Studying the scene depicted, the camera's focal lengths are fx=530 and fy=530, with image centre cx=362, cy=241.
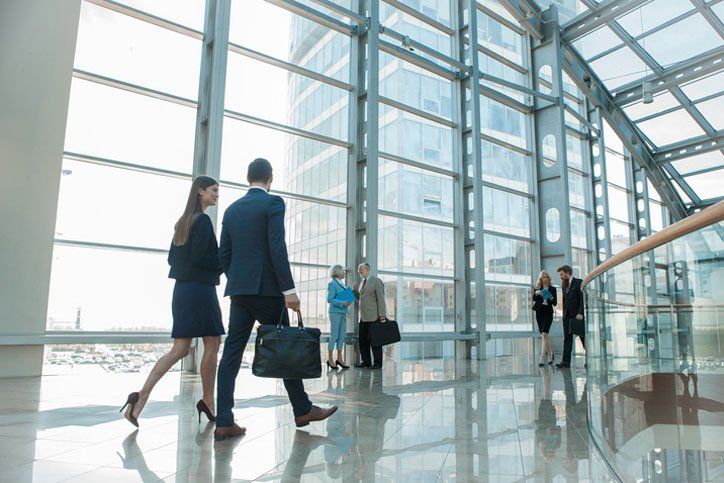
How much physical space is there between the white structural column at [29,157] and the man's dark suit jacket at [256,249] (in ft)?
11.4

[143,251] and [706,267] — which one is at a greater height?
[143,251]

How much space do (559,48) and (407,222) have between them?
6.36 metres

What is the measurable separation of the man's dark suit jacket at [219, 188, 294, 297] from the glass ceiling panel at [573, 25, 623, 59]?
1241cm

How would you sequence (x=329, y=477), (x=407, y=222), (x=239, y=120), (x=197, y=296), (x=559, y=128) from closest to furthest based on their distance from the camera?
1. (x=329, y=477)
2. (x=197, y=296)
3. (x=239, y=120)
4. (x=407, y=222)
5. (x=559, y=128)

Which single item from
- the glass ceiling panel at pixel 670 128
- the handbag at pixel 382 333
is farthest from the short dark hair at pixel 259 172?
the glass ceiling panel at pixel 670 128

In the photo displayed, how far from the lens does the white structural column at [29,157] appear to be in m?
5.03

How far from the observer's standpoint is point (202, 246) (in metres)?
2.93

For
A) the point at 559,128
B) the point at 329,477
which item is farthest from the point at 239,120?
the point at 559,128

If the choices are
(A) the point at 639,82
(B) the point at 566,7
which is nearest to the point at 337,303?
(B) the point at 566,7

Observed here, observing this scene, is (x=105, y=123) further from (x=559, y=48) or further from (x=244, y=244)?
(x=559, y=48)

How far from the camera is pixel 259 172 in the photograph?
2.82 m

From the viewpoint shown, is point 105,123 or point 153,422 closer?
point 153,422

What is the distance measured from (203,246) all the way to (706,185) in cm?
1719

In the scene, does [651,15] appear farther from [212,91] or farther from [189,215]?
[189,215]
